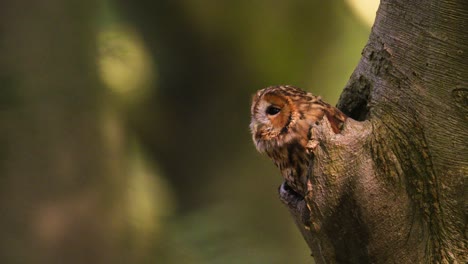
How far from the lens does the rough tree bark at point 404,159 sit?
0.95 metres

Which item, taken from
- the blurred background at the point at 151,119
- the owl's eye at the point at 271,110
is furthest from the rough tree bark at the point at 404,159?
the blurred background at the point at 151,119

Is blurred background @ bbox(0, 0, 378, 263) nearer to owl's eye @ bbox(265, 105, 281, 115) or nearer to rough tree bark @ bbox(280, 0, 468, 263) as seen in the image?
owl's eye @ bbox(265, 105, 281, 115)

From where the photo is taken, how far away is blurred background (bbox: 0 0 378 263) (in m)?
1.79

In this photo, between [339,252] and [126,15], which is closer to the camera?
[339,252]

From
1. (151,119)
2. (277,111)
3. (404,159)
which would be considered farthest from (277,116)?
(151,119)

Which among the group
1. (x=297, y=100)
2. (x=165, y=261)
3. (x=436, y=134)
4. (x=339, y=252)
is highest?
(x=165, y=261)

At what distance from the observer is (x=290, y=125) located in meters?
1.10

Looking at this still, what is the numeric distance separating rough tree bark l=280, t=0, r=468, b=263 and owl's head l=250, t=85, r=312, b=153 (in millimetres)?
122

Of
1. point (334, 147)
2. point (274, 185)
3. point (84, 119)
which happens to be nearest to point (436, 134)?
point (334, 147)

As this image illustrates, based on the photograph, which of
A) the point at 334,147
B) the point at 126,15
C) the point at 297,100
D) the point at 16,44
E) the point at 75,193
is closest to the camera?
the point at 334,147

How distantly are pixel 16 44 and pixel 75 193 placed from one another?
479 mm

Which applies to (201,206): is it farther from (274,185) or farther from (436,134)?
→ (436,134)

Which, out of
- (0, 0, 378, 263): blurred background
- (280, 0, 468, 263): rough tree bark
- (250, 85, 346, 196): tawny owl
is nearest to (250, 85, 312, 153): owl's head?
(250, 85, 346, 196): tawny owl

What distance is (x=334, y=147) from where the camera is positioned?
3.09 feet
